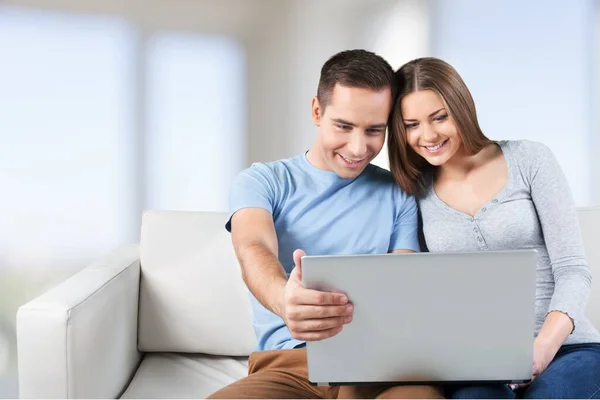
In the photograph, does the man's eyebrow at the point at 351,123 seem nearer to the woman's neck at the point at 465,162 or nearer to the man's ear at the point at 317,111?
the man's ear at the point at 317,111

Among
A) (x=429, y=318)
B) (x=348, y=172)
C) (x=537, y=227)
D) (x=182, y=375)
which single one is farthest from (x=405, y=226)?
(x=182, y=375)

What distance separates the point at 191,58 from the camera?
345 centimetres

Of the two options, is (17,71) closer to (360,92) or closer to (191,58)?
(191,58)

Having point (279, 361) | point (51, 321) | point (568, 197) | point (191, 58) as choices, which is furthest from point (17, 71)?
point (568, 197)

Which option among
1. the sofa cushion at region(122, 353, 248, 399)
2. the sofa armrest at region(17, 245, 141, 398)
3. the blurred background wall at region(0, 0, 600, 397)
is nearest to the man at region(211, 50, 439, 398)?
the sofa cushion at region(122, 353, 248, 399)

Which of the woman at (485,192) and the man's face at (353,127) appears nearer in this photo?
the woman at (485,192)

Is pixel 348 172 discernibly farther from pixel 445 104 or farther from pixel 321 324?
pixel 321 324

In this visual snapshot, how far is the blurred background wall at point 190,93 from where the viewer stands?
10.7ft

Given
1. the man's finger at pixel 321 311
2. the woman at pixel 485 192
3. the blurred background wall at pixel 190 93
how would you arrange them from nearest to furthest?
the man's finger at pixel 321 311 < the woman at pixel 485 192 < the blurred background wall at pixel 190 93

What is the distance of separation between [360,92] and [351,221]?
295mm

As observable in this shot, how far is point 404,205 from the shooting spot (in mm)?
1622

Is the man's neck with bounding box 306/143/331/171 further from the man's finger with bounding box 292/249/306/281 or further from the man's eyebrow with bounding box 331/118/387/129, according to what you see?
the man's finger with bounding box 292/249/306/281

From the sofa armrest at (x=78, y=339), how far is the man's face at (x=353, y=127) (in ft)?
2.06

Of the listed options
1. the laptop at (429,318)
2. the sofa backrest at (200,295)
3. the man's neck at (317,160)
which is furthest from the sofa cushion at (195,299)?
the laptop at (429,318)
